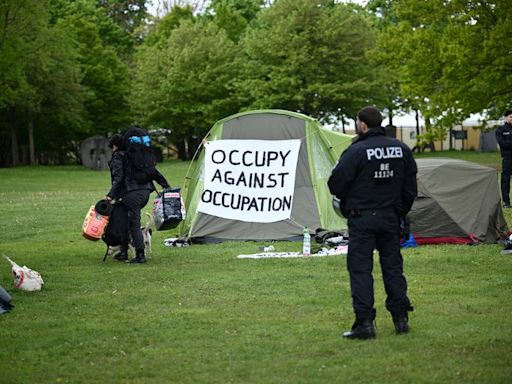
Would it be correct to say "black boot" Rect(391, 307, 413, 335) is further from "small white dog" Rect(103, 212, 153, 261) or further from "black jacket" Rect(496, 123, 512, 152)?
"black jacket" Rect(496, 123, 512, 152)

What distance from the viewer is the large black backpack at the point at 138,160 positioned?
41.0ft

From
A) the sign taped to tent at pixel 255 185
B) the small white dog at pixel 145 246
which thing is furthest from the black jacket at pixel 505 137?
the small white dog at pixel 145 246

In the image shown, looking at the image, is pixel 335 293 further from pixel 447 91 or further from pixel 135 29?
pixel 135 29

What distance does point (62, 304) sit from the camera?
32.0ft

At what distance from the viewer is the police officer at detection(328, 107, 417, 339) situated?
7.64 metres

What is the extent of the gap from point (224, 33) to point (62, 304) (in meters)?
47.8

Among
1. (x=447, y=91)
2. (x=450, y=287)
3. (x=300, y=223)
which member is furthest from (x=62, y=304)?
(x=447, y=91)

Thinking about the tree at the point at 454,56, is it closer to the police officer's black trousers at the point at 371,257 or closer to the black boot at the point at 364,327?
the police officer's black trousers at the point at 371,257

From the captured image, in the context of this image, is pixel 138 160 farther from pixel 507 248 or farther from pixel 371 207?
pixel 371 207

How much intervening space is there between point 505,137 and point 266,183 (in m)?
6.18

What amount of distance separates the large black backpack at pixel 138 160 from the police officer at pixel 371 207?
5.15 meters

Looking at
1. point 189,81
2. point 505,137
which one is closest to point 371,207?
point 505,137

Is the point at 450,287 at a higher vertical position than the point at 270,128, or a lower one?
lower

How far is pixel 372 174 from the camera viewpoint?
7664mm
